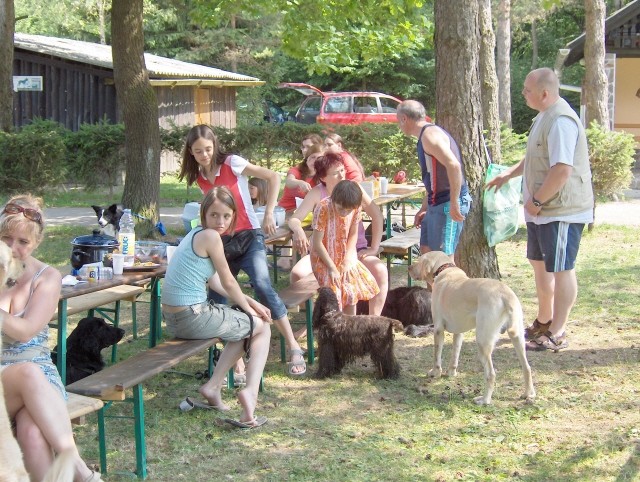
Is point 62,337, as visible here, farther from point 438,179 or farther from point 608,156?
point 608,156

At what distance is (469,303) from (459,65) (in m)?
3.03

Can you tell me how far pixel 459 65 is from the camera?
773cm

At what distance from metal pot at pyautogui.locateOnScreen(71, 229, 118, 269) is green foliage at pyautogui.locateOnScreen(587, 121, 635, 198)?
9.10 m

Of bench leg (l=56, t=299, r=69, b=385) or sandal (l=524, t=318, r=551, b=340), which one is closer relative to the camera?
bench leg (l=56, t=299, r=69, b=385)

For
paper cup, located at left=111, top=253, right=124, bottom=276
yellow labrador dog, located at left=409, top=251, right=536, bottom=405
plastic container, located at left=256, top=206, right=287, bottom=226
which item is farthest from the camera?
plastic container, located at left=256, top=206, right=287, bottom=226

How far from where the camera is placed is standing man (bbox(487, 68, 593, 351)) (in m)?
6.11

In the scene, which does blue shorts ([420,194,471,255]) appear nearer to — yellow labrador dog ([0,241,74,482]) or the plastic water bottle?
the plastic water bottle

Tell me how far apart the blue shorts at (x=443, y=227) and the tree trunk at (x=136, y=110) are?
5.34m

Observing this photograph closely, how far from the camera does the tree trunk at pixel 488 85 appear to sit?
1183 cm

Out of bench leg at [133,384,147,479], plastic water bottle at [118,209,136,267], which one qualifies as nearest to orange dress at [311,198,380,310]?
plastic water bottle at [118,209,136,267]

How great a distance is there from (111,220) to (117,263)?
0.79 m

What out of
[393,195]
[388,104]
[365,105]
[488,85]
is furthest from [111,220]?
[388,104]

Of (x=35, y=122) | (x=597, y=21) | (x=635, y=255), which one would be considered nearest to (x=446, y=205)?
(x=635, y=255)

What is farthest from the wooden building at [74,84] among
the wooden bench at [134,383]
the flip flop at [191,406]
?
the wooden bench at [134,383]
